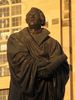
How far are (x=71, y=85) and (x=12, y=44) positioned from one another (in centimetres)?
2013

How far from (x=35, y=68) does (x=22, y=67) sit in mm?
142

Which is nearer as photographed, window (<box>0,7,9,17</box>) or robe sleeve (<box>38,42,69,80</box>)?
robe sleeve (<box>38,42,69,80</box>)

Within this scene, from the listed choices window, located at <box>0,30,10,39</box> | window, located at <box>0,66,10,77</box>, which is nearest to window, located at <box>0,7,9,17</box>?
window, located at <box>0,30,10,39</box>

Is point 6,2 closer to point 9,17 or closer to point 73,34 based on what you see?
point 9,17

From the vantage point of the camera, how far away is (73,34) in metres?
29.7

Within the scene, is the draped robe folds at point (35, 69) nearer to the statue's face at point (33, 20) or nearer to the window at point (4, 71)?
the statue's face at point (33, 20)

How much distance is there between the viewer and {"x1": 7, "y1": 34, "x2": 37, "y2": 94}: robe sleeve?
8.52 m

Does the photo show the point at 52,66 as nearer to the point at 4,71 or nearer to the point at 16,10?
the point at 4,71

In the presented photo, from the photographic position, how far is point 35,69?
28.1 ft

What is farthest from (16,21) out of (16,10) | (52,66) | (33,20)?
(52,66)

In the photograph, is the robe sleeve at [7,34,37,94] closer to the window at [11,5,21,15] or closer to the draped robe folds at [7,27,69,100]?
the draped robe folds at [7,27,69,100]

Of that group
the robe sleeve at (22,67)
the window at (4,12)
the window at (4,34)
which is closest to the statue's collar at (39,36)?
the robe sleeve at (22,67)

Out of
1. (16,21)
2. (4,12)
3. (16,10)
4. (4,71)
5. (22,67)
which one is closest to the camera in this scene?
(22,67)

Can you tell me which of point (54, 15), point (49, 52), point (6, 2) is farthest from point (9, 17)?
point (49, 52)
